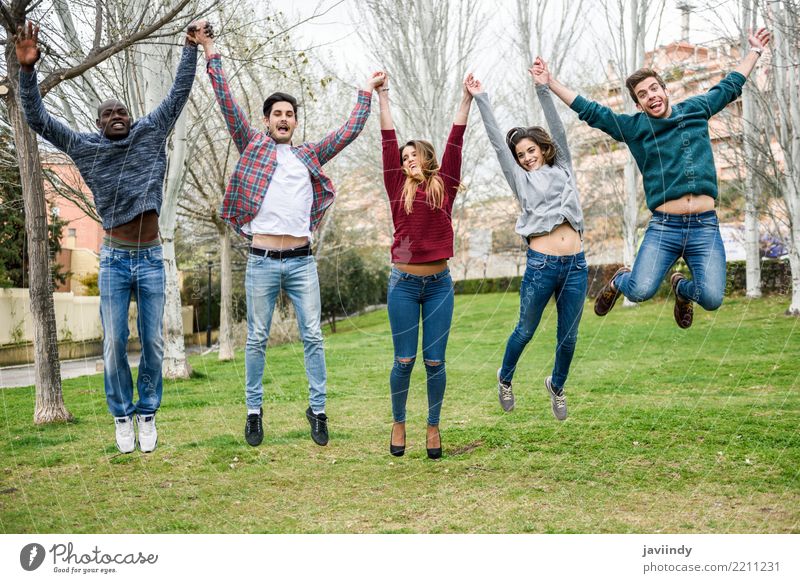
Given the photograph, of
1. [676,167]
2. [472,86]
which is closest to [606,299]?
[676,167]

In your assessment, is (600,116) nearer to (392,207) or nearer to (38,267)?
(392,207)

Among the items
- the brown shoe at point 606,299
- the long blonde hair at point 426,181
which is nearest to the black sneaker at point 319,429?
the long blonde hair at point 426,181

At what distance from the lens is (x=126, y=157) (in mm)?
4523

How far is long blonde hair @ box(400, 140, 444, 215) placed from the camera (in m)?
4.61

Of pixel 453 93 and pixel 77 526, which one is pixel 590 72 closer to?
pixel 453 93

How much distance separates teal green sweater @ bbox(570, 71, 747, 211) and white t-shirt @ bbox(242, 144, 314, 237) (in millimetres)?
1730

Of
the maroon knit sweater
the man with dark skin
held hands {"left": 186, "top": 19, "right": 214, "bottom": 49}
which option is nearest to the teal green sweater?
the maroon knit sweater

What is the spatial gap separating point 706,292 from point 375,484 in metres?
2.39

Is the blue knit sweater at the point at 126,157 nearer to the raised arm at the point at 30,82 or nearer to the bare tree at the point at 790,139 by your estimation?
the raised arm at the point at 30,82

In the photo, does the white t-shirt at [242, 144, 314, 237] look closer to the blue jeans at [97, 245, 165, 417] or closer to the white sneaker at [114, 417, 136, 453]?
the blue jeans at [97, 245, 165, 417]

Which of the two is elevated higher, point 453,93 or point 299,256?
point 453,93

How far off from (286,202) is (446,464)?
6.89ft
